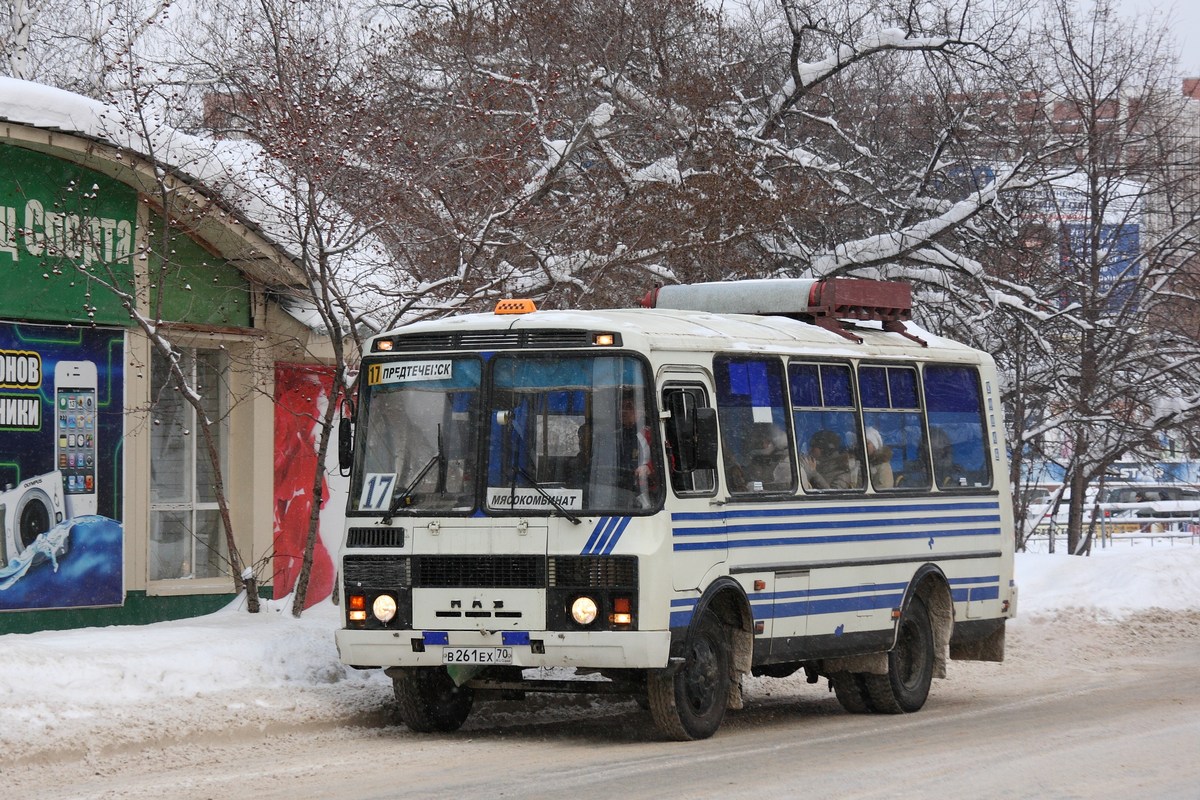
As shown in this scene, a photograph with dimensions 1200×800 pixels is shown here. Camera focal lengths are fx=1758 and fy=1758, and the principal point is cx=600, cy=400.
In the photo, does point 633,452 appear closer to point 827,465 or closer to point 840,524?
point 827,465

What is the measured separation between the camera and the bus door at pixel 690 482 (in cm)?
1074

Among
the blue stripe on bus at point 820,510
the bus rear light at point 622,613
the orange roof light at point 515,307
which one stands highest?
the orange roof light at point 515,307

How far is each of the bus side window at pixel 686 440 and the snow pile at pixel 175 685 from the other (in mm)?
2856

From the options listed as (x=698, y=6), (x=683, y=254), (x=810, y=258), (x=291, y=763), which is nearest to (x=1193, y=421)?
(x=810, y=258)

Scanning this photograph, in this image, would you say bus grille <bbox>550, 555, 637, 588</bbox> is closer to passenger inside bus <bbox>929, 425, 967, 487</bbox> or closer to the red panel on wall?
passenger inside bus <bbox>929, 425, 967, 487</bbox>

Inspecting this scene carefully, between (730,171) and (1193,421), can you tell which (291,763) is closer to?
(730,171)

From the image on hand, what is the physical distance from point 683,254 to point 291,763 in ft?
33.6

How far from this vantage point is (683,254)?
1919cm

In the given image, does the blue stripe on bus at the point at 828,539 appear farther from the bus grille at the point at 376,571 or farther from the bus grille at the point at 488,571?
the bus grille at the point at 376,571

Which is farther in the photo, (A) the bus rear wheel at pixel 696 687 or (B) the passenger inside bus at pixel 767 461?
(B) the passenger inside bus at pixel 767 461

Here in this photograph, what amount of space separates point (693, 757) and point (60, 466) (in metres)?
6.83

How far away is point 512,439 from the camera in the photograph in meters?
10.9

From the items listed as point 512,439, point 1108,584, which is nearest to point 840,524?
point 512,439

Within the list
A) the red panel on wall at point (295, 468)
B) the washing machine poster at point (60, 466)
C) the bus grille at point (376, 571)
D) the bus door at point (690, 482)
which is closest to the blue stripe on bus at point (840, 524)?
the bus door at point (690, 482)
